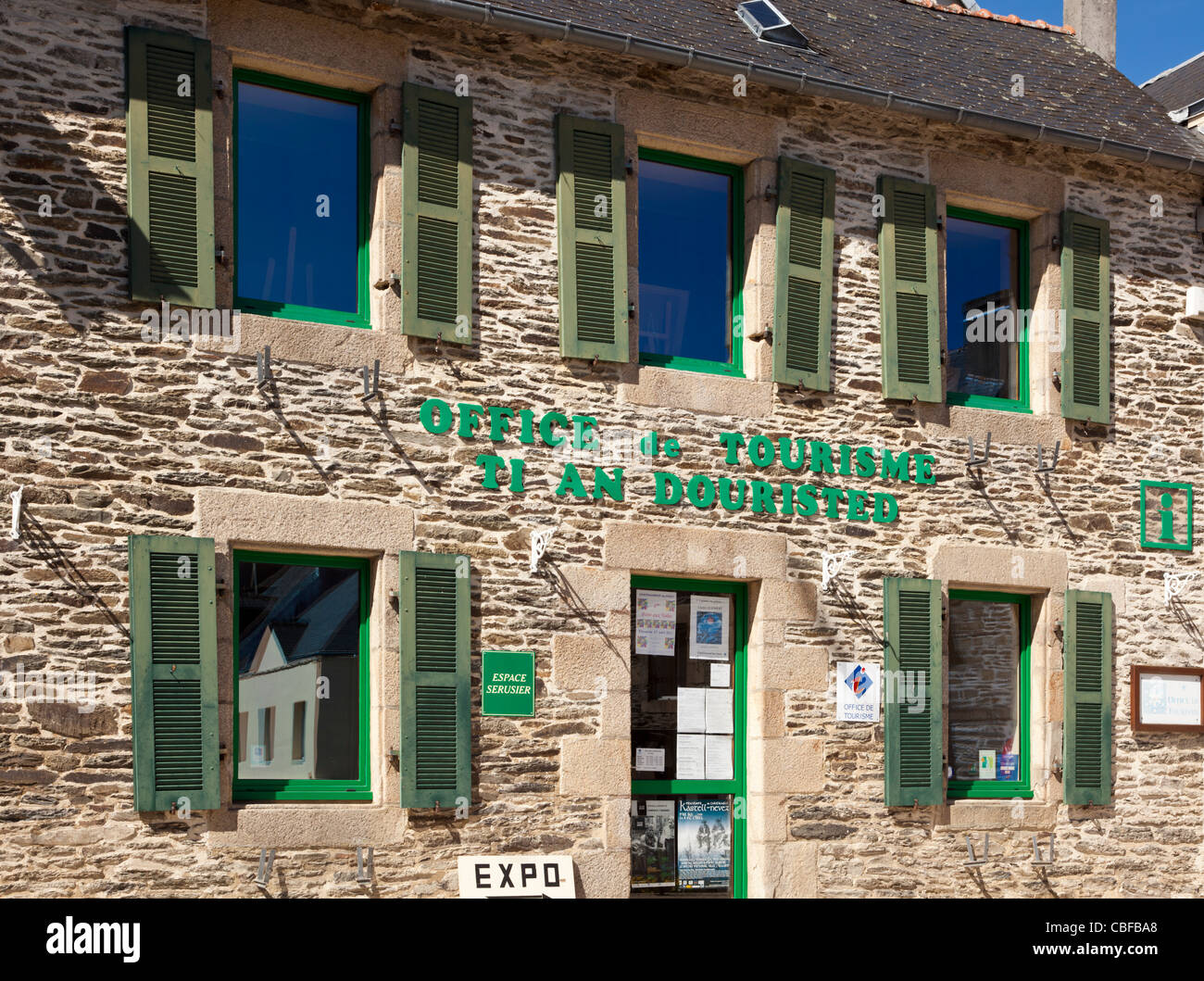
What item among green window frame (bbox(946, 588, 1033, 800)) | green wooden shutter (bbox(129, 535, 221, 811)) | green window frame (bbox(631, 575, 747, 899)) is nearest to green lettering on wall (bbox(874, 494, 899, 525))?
green window frame (bbox(946, 588, 1033, 800))

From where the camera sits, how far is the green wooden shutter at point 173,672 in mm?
8445

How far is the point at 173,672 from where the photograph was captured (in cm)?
855

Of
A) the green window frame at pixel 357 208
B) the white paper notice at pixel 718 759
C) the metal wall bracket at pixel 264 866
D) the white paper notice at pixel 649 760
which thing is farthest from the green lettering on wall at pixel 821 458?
the metal wall bracket at pixel 264 866

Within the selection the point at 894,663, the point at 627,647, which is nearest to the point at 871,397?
A: the point at 894,663

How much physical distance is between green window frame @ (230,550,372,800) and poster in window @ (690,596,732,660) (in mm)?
2176

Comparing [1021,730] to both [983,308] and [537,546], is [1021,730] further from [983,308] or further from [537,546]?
[537,546]

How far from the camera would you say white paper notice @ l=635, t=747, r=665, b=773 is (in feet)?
33.3

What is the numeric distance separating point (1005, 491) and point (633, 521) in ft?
9.66

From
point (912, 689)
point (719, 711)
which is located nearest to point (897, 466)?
point (912, 689)

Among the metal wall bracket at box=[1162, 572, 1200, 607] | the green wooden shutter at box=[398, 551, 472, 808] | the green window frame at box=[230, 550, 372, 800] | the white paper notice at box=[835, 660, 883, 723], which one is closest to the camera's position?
the green window frame at box=[230, 550, 372, 800]

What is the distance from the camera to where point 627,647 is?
10.0m

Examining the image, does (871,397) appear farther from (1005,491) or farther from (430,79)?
(430,79)

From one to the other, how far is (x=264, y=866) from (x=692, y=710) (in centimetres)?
294

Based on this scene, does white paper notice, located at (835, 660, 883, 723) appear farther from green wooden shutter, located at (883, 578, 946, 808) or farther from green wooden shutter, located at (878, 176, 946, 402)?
green wooden shutter, located at (878, 176, 946, 402)
